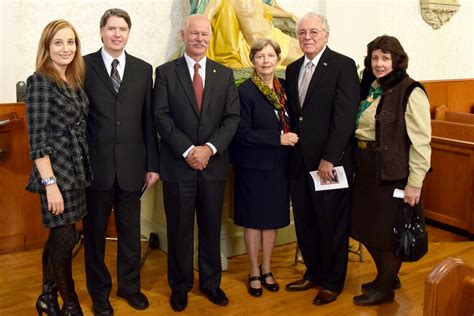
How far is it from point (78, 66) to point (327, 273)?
66.1 inches

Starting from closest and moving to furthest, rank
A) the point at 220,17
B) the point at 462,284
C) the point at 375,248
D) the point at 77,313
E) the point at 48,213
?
the point at 462,284 → the point at 48,213 → the point at 77,313 → the point at 375,248 → the point at 220,17

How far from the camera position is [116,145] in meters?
2.78

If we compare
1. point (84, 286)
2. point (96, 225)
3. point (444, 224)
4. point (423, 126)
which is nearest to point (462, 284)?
point (423, 126)

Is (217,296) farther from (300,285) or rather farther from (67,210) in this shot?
(67,210)

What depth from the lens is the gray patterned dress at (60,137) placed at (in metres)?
2.45

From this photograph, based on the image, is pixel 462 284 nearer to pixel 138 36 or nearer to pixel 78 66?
pixel 78 66

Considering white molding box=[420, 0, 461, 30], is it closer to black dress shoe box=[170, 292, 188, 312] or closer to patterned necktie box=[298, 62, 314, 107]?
patterned necktie box=[298, 62, 314, 107]

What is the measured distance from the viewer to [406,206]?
2852mm

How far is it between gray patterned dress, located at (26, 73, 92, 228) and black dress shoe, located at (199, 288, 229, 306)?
869mm

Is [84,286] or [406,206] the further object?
[84,286]

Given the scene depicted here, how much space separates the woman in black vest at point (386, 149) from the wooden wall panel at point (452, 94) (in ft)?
10.5

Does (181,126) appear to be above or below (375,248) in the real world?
above

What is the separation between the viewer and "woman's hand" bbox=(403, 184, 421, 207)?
110 inches

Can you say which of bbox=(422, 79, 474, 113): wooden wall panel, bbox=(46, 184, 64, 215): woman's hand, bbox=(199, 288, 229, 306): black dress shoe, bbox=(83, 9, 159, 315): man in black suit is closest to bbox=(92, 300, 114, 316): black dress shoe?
bbox=(83, 9, 159, 315): man in black suit
